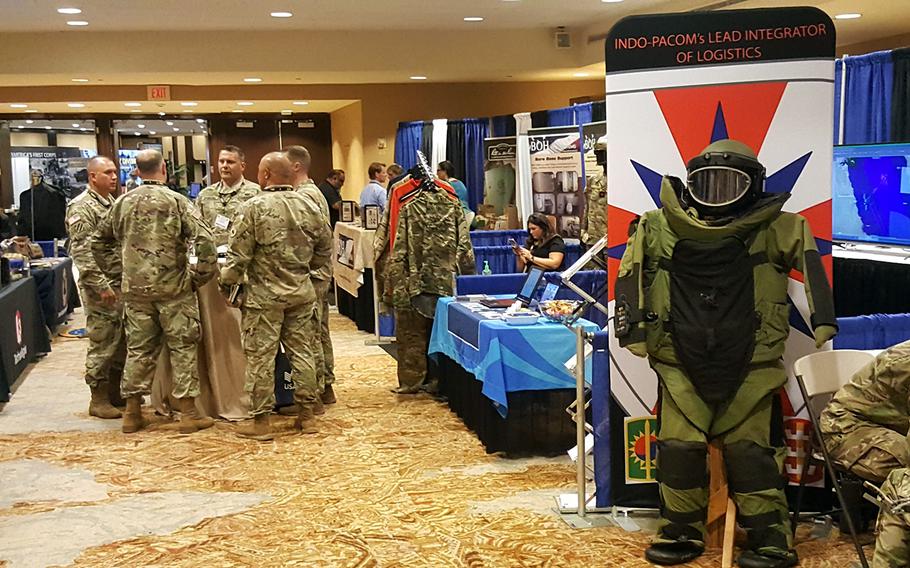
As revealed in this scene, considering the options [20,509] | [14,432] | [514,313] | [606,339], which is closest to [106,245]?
[14,432]

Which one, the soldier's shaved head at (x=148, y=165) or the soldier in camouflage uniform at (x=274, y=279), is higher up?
the soldier's shaved head at (x=148, y=165)

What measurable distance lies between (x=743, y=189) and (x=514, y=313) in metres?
1.91

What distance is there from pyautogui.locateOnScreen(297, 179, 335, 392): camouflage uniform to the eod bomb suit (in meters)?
2.77

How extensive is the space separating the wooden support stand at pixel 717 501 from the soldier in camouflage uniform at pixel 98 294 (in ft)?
13.2

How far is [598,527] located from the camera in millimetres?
4293

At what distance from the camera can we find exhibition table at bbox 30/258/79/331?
921 centimetres

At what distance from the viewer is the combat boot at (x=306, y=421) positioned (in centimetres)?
611

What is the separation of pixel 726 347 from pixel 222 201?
4.08 m

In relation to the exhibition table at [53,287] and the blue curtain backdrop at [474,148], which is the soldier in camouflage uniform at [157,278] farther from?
the blue curtain backdrop at [474,148]

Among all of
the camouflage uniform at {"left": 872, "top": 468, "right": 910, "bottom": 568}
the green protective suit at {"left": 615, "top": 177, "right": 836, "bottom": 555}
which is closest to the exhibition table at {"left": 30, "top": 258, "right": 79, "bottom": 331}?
the green protective suit at {"left": 615, "top": 177, "right": 836, "bottom": 555}

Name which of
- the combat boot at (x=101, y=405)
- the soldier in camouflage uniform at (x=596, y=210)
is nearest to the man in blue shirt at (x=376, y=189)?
the soldier in camouflage uniform at (x=596, y=210)

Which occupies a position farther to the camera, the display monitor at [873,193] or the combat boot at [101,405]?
the display monitor at [873,193]

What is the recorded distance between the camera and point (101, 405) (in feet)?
21.8

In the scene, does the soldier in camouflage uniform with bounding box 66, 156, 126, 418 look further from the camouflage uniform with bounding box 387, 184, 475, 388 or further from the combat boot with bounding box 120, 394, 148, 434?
the camouflage uniform with bounding box 387, 184, 475, 388
